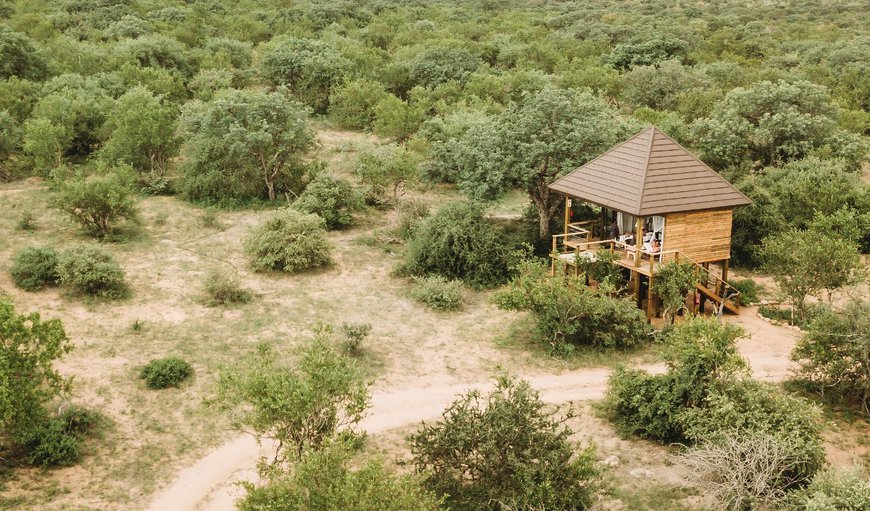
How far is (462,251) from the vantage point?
2667 centimetres

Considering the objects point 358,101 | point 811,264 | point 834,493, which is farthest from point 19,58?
point 834,493

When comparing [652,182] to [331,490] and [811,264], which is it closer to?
[811,264]

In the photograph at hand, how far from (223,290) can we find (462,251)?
312 inches

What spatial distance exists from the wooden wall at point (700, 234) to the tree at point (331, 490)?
1422cm

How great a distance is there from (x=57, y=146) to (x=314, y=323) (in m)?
18.7

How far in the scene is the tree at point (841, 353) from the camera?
18266 millimetres

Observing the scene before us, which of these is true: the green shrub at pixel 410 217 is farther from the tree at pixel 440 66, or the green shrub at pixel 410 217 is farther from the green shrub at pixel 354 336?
the tree at pixel 440 66

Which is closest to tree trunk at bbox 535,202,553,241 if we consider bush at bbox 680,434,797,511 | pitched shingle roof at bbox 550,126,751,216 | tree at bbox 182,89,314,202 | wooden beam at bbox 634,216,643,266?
pitched shingle roof at bbox 550,126,751,216

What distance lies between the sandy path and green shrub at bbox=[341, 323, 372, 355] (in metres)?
2.21

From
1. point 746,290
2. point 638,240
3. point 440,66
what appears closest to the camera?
point 638,240

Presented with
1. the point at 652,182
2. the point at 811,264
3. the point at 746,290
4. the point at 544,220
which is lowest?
the point at 746,290

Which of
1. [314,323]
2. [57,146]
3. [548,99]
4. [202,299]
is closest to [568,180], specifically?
[548,99]

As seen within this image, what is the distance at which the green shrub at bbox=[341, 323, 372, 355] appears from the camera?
850 inches

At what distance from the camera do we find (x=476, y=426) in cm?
1517
